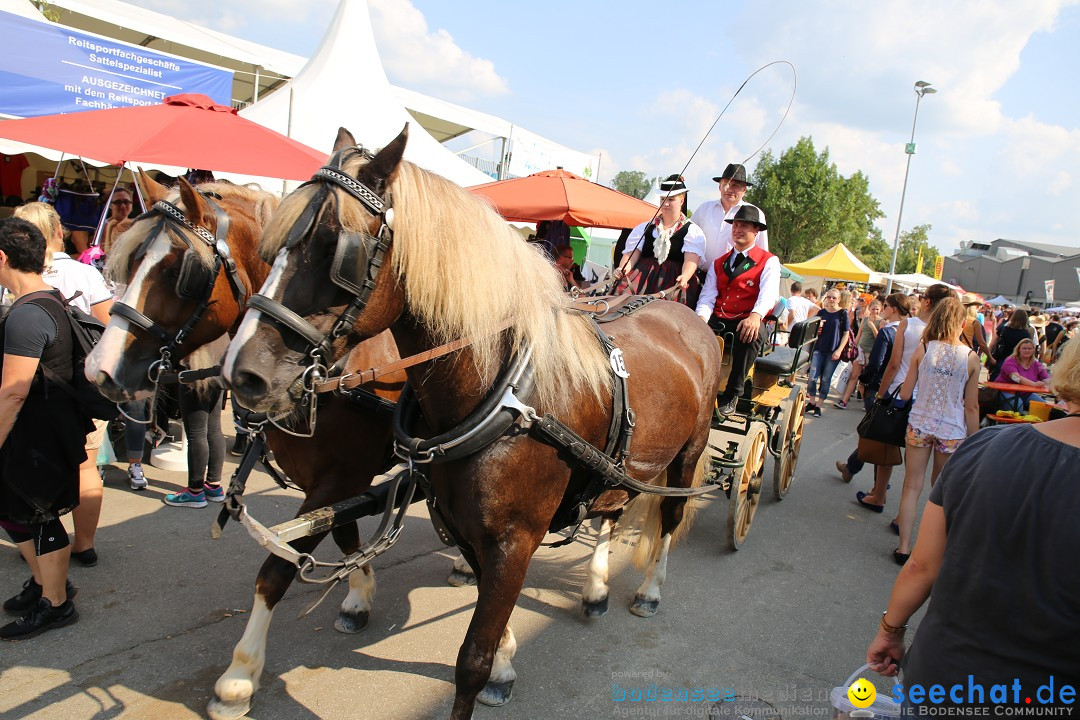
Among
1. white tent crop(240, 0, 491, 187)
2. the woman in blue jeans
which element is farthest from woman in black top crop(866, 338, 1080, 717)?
the woman in blue jeans

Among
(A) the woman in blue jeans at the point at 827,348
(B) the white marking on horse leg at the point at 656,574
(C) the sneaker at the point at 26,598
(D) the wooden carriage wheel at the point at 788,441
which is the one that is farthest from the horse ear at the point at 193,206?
(A) the woman in blue jeans at the point at 827,348

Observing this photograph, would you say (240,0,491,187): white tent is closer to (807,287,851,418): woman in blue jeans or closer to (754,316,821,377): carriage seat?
(754,316,821,377): carriage seat

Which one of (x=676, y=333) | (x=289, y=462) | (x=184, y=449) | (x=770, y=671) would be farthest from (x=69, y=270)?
(x=770, y=671)

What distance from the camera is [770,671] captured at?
3156 mm

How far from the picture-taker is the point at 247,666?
99.5 inches

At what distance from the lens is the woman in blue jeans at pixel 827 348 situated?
419 inches

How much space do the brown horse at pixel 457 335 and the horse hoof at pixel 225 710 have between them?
94cm

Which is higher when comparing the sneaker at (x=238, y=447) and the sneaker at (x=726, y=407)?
the sneaker at (x=726, y=407)

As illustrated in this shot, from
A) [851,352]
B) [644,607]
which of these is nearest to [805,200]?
[851,352]

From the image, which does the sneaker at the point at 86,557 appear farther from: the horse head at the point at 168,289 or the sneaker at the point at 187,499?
the horse head at the point at 168,289

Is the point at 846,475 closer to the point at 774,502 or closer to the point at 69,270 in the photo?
the point at 774,502

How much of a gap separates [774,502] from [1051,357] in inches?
351

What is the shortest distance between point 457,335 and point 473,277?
188mm

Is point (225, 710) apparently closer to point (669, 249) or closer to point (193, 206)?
point (193, 206)
